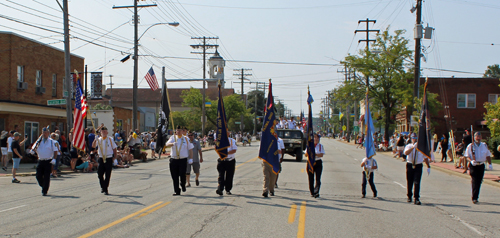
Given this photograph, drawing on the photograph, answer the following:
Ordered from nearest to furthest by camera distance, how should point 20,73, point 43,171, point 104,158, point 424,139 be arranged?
point 424,139, point 104,158, point 43,171, point 20,73

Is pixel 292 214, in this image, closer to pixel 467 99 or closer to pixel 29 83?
pixel 29 83

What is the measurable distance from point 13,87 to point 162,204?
61.0 ft

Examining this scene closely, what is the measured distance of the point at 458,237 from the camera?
7578 millimetres

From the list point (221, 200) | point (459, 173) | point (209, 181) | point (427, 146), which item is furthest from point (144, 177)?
point (459, 173)

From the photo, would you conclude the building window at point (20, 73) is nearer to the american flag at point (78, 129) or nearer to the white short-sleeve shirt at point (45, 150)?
the american flag at point (78, 129)

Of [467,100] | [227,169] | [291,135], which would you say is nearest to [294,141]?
[291,135]

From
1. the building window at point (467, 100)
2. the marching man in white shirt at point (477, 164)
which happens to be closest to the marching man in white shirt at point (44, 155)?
the marching man in white shirt at point (477, 164)

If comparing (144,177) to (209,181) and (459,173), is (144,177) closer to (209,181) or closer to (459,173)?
(209,181)

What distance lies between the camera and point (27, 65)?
2628cm

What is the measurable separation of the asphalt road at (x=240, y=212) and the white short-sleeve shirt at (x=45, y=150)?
43.1 inches

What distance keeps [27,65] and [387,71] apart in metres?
32.1

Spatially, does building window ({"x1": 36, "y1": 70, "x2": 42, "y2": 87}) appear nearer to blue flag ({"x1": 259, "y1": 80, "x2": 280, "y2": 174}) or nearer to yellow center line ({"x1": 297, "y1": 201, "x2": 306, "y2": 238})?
blue flag ({"x1": 259, "y1": 80, "x2": 280, "y2": 174})

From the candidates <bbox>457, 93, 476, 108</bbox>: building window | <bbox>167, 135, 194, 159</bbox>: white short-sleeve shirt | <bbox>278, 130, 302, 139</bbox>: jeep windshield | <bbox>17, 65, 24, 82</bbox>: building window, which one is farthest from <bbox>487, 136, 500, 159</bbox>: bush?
<bbox>17, 65, 24, 82</bbox>: building window

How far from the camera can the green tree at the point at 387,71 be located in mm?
43281
